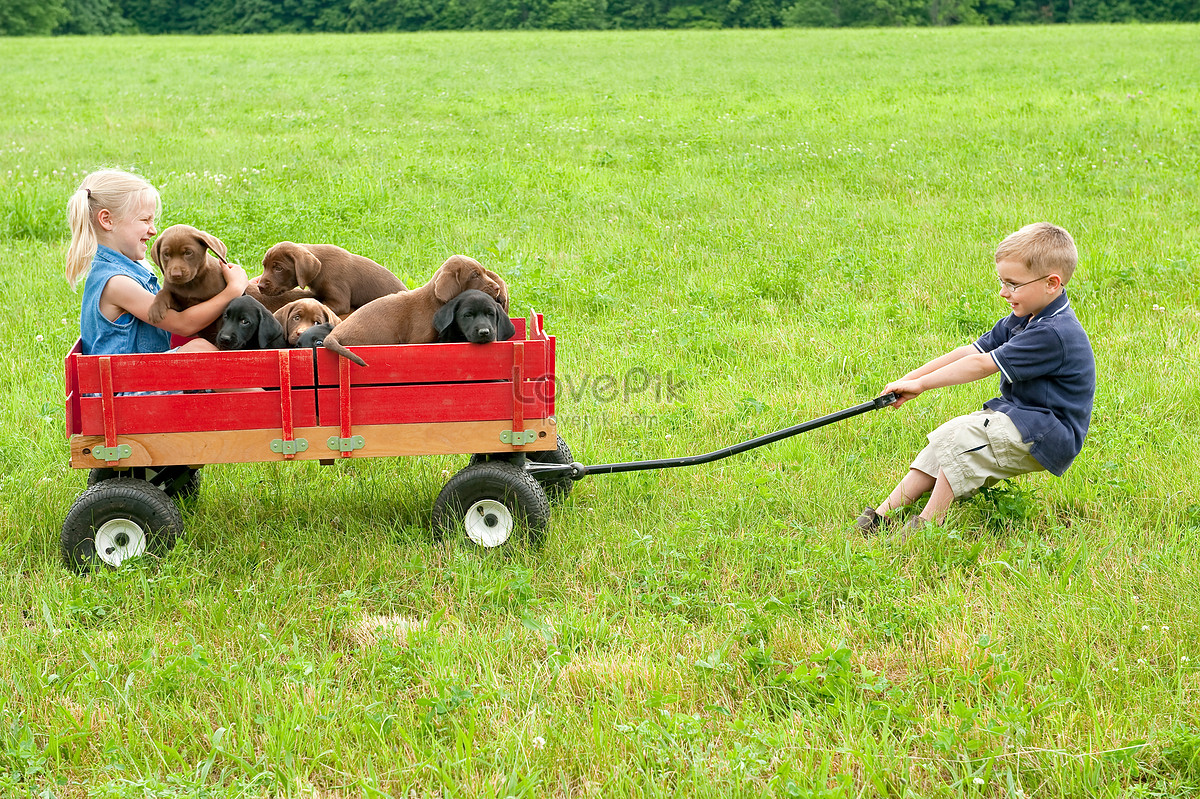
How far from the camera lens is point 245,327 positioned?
13.3 feet

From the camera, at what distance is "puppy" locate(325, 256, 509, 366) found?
13.5ft

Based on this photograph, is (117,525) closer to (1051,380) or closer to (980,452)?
(980,452)

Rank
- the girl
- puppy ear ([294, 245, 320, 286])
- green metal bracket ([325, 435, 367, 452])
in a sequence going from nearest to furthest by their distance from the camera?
green metal bracket ([325, 435, 367, 452]) < the girl < puppy ear ([294, 245, 320, 286])

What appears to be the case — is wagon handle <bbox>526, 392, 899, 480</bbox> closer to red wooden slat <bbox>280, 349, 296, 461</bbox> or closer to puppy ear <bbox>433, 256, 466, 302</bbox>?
puppy ear <bbox>433, 256, 466, 302</bbox>

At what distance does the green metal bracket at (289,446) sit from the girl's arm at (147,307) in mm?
693

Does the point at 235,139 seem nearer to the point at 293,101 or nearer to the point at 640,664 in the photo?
the point at 293,101

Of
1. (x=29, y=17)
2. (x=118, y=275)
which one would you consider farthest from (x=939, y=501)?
(x=29, y=17)

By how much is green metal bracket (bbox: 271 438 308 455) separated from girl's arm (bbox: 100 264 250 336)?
0.69 m

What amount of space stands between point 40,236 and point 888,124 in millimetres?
12112

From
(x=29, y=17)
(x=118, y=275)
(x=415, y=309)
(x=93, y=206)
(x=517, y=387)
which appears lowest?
(x=517, y=387)

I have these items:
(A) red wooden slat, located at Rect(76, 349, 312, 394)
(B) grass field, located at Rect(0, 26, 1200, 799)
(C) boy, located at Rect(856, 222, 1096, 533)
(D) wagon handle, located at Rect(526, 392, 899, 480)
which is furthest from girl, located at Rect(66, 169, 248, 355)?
(C) boy, located at Rect(856, 222, 1096, 533)

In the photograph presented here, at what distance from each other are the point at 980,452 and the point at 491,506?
2186 mm

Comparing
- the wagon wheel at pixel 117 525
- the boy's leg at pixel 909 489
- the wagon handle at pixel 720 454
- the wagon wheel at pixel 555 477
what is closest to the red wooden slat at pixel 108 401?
the wagon wheel at pixel 117 525

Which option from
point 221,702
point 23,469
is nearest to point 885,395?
point 221,702
